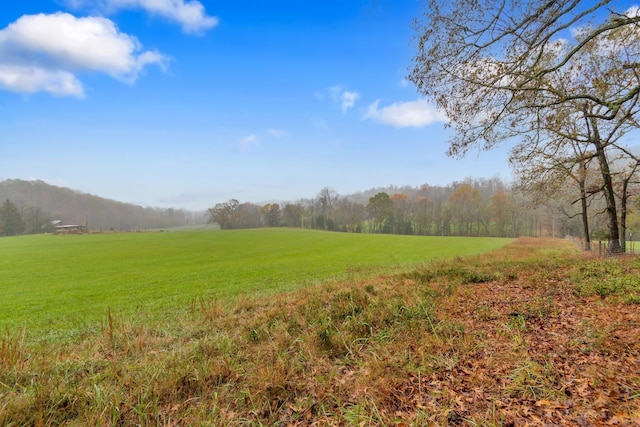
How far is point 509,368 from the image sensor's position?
3717 mm

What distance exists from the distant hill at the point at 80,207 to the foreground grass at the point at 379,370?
452 ft

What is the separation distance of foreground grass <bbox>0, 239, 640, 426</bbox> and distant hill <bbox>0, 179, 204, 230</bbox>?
138 m

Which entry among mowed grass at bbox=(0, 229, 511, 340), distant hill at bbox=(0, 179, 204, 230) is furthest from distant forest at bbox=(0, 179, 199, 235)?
mowed grass at bbox=(0, 229, 511, 340)

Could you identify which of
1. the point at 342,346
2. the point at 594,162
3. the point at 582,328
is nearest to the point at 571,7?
the point at 582,328

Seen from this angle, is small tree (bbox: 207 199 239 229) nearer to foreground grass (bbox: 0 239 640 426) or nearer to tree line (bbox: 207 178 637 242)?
A: tree line (bbox: 207 178 637 242)

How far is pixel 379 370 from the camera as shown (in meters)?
4.14

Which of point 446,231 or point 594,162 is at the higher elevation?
point 594,162

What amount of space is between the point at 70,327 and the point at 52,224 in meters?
112

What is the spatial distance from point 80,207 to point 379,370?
182 meters

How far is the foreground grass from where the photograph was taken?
3178mm

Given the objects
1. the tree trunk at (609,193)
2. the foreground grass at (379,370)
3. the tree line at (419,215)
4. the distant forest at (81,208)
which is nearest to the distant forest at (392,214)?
the tree line at (419,215)

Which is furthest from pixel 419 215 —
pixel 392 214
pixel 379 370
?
pixel 379 370

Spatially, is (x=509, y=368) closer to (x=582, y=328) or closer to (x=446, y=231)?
(x=582, y=328)

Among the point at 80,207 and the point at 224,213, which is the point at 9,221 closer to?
the point at 224,213
